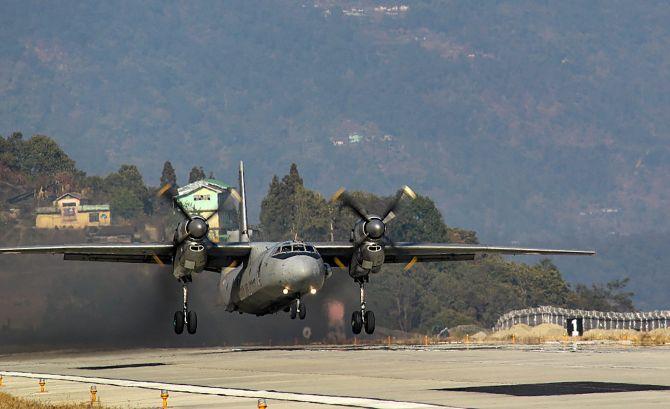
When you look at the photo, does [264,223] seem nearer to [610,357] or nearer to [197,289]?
[197,289]

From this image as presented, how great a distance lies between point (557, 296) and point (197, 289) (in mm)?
98747

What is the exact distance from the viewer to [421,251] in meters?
59.8

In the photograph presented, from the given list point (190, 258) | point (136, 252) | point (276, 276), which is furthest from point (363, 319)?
point (136, 252)

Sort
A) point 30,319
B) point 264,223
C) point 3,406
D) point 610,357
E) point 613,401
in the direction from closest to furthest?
point 613,401, point 3,406, point 610,357, point 30,319, point 264,223

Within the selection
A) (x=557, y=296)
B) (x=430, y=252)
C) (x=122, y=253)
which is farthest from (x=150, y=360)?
(x=557, y=296)

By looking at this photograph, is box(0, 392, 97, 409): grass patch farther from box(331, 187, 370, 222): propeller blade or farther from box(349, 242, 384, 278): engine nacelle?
box(349, 242, 384, 278): engine nacelle

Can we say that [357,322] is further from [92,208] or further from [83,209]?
[83,209]

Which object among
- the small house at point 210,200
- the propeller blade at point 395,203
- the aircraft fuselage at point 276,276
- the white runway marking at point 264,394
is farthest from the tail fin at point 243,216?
the small house at point 210,200

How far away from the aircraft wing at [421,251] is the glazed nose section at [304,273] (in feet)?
15.5

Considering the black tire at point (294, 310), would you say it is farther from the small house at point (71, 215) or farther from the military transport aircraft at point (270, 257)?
the small house at point (71, 215)

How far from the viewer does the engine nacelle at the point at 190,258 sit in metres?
53.5

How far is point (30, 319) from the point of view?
77.3 metres

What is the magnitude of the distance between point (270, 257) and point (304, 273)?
2377mm

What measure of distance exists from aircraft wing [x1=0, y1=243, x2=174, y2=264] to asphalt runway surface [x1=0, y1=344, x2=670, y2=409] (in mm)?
4587
